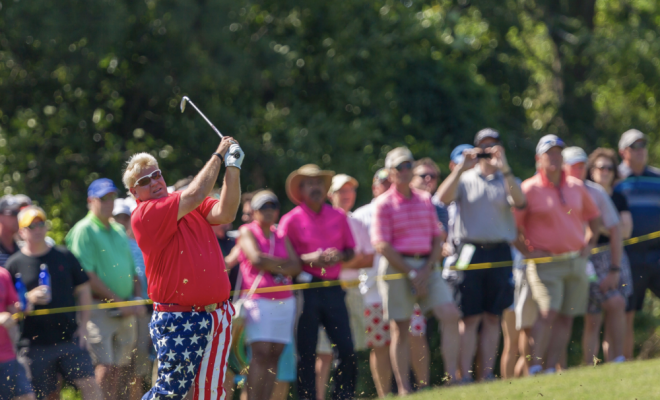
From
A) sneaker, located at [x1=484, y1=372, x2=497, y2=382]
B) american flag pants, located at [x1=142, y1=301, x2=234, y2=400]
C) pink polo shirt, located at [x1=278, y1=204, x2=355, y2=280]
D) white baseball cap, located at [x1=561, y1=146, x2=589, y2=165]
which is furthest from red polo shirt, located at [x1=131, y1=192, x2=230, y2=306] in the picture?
white baseball cap, located at [x1=561, y1=146, x2=589, y2=165]

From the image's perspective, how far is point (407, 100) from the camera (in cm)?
1877

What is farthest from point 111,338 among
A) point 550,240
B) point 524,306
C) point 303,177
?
point 550,240

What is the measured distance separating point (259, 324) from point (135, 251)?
5.01 ft

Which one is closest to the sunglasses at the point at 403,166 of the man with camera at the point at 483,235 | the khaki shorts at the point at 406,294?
the man with camera at the point at 483,235

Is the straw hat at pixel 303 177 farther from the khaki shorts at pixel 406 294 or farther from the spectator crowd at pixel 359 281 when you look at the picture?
the khaki shorts at pixel 406 294

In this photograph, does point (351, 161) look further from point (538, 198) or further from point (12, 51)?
point (538, 198)

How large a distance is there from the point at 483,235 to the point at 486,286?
49 centimetres

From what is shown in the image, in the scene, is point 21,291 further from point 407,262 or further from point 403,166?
point 403,166

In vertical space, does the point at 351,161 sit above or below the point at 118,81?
below

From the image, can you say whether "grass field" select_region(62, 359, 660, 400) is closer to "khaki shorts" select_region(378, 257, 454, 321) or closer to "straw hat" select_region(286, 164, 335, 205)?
"khaki shorts" select_region(378, 257, 454, 321)

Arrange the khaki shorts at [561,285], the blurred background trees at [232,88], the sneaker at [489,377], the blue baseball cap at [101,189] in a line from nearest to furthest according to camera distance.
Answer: the blue baseball cap at [101,189], the sneaker at [489,377], the khaki shorts at [561,285], the blurred background trees at [232,88]

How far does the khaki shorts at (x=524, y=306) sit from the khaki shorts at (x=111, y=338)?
3517mm

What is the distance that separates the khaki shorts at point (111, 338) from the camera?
24.9 ft

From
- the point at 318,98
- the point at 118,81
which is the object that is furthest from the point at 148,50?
the point at 318,98
